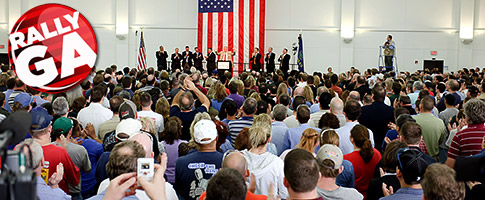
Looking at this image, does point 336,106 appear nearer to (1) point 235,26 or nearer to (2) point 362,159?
(2) point 362,159

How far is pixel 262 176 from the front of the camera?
4.27m

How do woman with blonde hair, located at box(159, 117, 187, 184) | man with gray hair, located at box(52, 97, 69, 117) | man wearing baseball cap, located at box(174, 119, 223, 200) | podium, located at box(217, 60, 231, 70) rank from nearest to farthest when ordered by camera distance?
man wearing baseball cap, located at box(174, 119, 223, 200) → woman with blonde hair, located at box(159, 117, 187, 184) → man with gray hair, located at box(52, 97, 69, 117) → podium, located at box(217, 60, 231, 70)

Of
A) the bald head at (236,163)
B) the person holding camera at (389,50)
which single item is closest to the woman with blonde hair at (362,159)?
the bald head at (236,163)

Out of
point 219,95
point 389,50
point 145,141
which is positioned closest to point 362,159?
point 145,141

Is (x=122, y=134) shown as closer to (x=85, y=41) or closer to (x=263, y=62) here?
(x=85, y=41)

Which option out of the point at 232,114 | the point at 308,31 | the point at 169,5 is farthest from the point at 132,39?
the point at 232,114

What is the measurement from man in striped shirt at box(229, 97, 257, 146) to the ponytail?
1.75 m

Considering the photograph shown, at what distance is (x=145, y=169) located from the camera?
2.71 metres

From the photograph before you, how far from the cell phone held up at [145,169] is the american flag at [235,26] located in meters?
23.0

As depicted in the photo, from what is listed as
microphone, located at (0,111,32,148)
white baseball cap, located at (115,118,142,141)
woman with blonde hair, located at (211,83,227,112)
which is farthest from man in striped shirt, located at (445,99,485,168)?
woman with blonde hair, located at (211,83,227,112)

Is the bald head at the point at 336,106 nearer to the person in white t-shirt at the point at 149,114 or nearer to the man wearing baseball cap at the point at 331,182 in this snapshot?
the person in white t-shirt at the point at 149,114

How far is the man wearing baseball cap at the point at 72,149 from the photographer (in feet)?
16.3

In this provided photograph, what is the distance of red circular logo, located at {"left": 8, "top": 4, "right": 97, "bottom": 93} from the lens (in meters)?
3.11

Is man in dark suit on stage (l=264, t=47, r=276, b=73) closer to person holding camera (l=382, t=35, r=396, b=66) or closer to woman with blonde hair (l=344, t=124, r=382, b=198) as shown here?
person holding camera (l=382, t=35, r=396, b=66)
